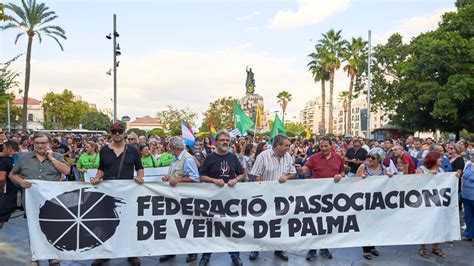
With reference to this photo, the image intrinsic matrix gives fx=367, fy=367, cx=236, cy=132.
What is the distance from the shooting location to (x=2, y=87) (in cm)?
1828

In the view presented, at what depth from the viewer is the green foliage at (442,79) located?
2161 cm

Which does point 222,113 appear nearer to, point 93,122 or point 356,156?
point 93,122

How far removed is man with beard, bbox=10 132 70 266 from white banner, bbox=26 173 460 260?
0.52 ft

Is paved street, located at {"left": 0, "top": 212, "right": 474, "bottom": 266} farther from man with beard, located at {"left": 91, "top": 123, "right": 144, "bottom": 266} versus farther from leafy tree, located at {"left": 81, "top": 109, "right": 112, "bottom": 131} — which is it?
leafy tree, located at {"left": 81, "top": 109, "right": 112, "bottom": 131}

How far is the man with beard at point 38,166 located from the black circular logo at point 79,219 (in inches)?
12.0

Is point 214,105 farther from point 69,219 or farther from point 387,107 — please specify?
point 69,219

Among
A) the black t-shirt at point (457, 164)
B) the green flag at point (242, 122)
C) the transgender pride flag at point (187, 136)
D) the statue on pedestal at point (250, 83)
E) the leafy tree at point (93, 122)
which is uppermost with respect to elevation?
the statue on pedestal at point (250, 83)

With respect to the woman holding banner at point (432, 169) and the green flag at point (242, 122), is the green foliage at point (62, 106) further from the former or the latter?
the woman holding banner at point (432, 169)

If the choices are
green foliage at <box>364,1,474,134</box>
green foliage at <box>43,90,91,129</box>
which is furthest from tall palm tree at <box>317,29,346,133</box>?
green foliage at <box>43,90,91,129</box>

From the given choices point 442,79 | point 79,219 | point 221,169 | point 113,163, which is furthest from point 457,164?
point 442,79

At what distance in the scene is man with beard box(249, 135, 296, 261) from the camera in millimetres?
5109

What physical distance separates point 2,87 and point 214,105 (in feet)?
143

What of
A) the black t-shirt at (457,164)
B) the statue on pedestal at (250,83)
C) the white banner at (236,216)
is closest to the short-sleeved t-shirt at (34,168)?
the white banner at (236,216)

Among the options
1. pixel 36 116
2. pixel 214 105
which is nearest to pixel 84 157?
pixel 214 105
